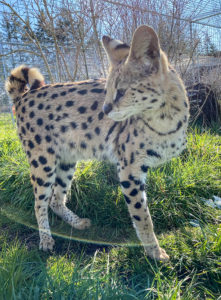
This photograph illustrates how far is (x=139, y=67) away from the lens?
1949 millimetres

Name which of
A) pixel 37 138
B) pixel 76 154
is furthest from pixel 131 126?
pixel 37 138

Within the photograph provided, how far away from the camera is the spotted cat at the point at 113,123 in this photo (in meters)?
1.95

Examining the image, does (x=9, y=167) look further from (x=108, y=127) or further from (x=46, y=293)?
(x=46, y=293)

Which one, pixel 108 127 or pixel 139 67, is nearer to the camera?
pixel 139 67

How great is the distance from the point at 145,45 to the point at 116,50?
18.4 inches

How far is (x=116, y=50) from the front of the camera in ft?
7.45

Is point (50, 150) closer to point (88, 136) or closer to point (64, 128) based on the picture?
point (64, 128)

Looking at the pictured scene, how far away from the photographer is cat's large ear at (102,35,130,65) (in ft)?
7.35

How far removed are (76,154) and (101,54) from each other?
211cm

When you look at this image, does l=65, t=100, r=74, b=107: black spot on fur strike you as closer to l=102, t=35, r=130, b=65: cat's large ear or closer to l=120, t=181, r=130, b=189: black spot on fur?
l=102, t=35, r=130, b=65: cat's large ear

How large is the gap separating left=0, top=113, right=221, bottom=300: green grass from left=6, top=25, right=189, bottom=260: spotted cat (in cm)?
19

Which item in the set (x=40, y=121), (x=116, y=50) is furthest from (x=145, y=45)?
(x=40, y=121)

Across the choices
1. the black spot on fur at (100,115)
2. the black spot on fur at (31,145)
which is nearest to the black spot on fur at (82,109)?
the black spot on fur at (100,115)

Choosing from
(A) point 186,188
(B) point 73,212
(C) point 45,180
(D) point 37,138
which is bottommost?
(B) point 73,212
